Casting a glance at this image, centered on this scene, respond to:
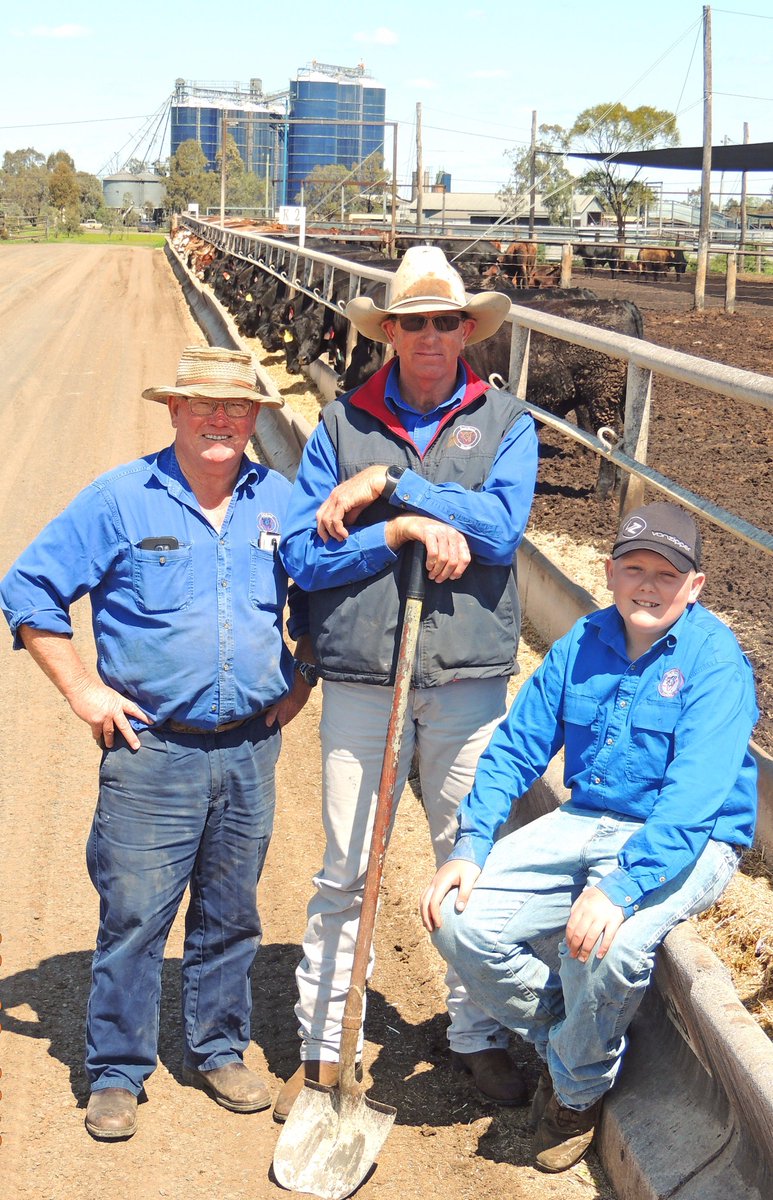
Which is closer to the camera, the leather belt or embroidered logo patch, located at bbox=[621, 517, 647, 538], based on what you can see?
embroidered logo patch, located at bbox=[621, 517, 647, 538]

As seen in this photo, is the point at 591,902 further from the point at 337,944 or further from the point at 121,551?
the point at 121,551

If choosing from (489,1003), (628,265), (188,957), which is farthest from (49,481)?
(628,265)

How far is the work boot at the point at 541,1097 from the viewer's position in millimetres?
3217

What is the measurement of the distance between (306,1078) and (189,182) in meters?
116

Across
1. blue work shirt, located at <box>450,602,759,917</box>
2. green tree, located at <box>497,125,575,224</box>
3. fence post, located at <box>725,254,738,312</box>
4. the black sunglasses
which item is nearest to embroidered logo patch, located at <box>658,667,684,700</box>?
blue work shirt, located at <box>450,602,759,917</box>

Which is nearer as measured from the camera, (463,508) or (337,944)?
(463,508)

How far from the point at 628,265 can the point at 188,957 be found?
39.2 meters

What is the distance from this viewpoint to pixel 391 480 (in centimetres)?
321

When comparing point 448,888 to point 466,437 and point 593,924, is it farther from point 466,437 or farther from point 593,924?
point 466,437

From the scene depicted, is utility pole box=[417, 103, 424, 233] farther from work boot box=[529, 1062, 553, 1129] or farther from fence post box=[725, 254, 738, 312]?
work boot box=[529, 1062, 553, 1129]

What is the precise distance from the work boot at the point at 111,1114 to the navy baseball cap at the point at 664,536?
1824mm

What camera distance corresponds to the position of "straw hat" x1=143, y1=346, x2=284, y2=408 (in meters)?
3.29

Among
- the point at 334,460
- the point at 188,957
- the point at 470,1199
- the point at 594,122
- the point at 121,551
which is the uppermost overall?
the point at 594,122

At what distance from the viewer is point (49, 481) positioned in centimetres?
1073
